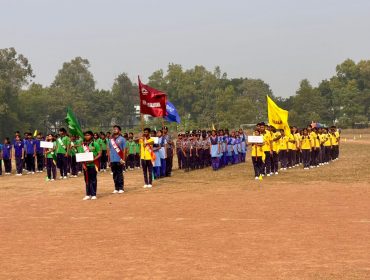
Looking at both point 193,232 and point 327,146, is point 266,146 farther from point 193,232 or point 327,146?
point 193,232

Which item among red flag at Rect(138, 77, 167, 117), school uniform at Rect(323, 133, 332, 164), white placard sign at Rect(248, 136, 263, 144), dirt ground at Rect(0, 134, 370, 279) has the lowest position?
dirt ground at Rect(0, 134, 370, 279)

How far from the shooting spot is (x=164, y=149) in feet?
68.9

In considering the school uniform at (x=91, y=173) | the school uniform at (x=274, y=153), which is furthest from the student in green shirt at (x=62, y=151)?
the school uniform at (x=274, y=153)

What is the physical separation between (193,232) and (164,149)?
11.4 m

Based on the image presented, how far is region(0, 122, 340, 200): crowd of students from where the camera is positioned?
57.6ft

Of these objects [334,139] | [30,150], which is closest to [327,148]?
[334,139]

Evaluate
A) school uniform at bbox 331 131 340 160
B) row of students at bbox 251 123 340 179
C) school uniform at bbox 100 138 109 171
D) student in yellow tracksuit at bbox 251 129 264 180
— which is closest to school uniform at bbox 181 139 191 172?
school uniform at bbox 100 138 109 171

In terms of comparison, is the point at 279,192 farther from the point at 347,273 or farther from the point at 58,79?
the point at 58,79

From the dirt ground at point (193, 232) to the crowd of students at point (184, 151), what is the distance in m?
1.52

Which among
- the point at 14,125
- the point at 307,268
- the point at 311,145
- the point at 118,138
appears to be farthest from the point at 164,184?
the point at 14,125

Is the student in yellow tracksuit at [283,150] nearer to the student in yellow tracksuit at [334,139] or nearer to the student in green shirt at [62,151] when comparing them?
the student in yellow tracksuit at [334,139]

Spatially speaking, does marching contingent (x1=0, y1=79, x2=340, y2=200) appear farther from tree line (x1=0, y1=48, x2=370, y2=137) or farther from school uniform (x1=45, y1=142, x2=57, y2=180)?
tree line (x1=0, y1=48, x2=370, y2=137)

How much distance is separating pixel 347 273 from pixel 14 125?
65111mm

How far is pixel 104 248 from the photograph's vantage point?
862 cm
